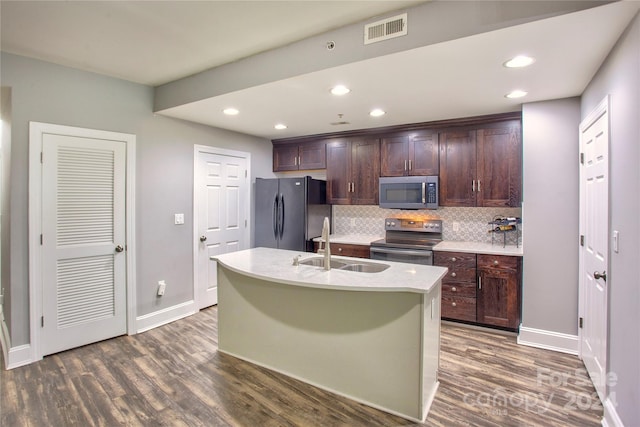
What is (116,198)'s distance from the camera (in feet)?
11.0

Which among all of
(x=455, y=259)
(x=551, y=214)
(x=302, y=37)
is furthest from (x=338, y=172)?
(x=551, y=214)

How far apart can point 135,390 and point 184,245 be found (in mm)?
1805

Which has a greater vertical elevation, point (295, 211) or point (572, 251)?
point (295, 211)

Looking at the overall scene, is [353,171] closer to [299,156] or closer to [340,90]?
[299,156]

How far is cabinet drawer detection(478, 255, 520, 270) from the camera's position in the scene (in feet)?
11.1

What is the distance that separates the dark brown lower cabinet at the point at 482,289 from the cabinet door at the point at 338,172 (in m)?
1.52

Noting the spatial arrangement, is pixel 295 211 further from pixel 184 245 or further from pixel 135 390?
pixel 135 390

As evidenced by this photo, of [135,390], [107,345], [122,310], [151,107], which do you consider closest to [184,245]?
[122,310]

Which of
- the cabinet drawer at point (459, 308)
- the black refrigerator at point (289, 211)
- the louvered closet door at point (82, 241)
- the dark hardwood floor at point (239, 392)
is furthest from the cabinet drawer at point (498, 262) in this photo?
the louvered closet door at point (82, 241)

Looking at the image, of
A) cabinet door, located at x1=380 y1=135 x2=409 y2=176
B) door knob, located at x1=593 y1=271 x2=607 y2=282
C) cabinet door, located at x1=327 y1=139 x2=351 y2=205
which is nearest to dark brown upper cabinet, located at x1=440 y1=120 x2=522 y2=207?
cabinet door, located at x1=380 y1=135 x2=409 y2=176

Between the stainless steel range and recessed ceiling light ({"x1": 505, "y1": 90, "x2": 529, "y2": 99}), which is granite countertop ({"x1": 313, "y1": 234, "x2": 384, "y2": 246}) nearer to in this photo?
the stainless steel range

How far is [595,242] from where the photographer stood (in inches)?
96.7

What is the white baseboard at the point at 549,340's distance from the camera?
3.05 m

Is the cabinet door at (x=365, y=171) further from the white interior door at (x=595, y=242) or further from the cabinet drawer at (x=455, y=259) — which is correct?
the white interior door at (x=595, y=242)
